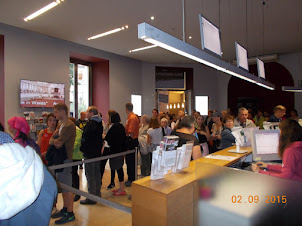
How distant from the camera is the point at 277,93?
427 inches

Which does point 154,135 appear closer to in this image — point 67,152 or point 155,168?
point 67,152

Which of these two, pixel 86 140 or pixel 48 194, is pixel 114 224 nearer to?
pixel 86 140

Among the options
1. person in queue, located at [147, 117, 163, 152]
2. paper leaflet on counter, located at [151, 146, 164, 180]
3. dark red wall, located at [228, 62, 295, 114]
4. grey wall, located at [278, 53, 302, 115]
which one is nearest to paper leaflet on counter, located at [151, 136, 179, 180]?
paper leaflet on counter, located at [151, 146, 164, 180]

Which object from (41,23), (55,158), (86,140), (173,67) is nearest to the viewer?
(55,158)

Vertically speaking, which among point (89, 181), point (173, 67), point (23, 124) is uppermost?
point (173, 67)

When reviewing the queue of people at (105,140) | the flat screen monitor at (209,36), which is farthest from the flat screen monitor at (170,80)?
the flat screen monitor at (209,36)

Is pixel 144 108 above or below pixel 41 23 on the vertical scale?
below

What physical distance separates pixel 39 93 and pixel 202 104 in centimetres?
787

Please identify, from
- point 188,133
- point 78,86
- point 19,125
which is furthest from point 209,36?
point 78,86

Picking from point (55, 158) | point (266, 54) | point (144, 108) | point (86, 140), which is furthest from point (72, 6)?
point (266, 54)

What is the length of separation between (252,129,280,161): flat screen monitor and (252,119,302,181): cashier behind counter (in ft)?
1.47

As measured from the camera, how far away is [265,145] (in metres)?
2.95

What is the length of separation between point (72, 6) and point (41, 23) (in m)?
1.38

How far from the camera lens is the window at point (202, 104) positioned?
11711 millimetres
